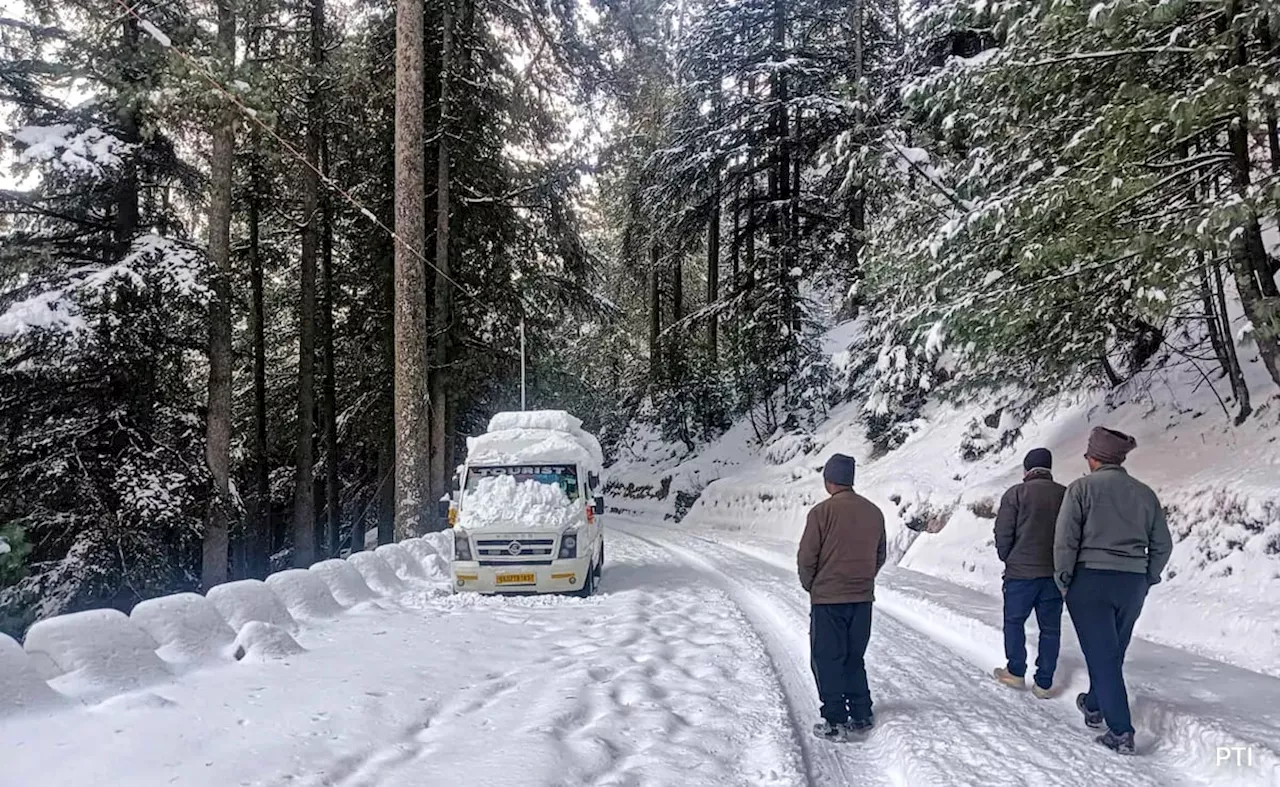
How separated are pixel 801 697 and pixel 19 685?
17.2 ft

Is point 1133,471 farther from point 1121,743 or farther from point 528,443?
point 528,443

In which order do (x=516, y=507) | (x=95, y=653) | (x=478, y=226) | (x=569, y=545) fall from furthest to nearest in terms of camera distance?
(x=478, y=226) → (x=516, y=507) → (x=569, y=545) → (x=95, y=653)

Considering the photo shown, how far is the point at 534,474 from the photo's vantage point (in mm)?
11789

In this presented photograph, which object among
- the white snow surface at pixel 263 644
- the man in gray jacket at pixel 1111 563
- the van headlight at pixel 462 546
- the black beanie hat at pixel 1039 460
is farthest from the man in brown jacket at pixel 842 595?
the van headlight at pixel 462 546

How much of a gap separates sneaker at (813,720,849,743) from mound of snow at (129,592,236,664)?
4.69 meters

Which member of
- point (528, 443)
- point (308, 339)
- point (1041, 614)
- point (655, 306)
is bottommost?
point (1041, 614)

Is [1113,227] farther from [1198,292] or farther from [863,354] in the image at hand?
[863,354]

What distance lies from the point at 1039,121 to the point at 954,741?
836 cm

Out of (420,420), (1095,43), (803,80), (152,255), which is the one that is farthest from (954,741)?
(803,80)

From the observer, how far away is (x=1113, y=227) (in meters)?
8.65

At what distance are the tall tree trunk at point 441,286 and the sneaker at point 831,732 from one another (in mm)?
13617

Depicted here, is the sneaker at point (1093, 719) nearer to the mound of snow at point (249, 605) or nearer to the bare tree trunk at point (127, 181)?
the mound of snow at point (249, 605)

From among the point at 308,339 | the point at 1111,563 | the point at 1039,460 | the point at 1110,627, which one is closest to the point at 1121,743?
the point at 1110,627

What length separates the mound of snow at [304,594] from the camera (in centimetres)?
841
